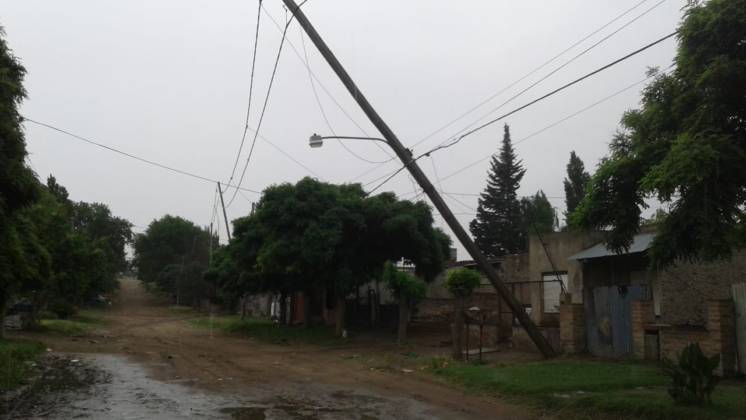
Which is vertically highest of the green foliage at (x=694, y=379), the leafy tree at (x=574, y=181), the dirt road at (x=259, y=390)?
the leafy tree at (x=574, y=181)

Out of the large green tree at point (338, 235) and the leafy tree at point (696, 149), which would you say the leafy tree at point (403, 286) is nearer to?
the large green tree at point (338, 235)

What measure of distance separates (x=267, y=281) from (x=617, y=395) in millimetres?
24361

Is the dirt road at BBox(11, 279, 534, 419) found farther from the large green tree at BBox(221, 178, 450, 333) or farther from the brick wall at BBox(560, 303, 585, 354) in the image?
the large green tree at BBox(221, 178, 450, 333)

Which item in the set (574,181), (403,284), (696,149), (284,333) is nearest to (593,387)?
(696,149)

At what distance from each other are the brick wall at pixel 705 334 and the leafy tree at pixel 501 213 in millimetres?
40158

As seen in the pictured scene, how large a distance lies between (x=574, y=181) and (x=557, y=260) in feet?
98.3

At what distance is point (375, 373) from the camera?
17.0 meters

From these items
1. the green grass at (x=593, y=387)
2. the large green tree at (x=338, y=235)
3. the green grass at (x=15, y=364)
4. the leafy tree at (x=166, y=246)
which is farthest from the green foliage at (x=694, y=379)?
the leafy tree at (x=166, y=246)

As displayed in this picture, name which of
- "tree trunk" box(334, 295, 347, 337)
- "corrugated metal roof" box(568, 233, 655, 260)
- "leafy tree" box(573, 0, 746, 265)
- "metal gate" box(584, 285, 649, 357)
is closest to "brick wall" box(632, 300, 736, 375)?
"metal gate" box(584, 285, 649, 357)

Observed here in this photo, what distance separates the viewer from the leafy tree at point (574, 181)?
51.8 metres

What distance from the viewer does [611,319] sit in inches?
640

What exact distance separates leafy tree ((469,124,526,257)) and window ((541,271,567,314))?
98.0ft

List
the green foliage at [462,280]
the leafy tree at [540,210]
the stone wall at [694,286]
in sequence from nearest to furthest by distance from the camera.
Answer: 1. the stone wall at [694,286]
2. the green foliage at [462,280]
3. the leafy tree at [540,210]

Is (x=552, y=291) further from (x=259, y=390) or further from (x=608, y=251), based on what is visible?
(x=259, y=390)
